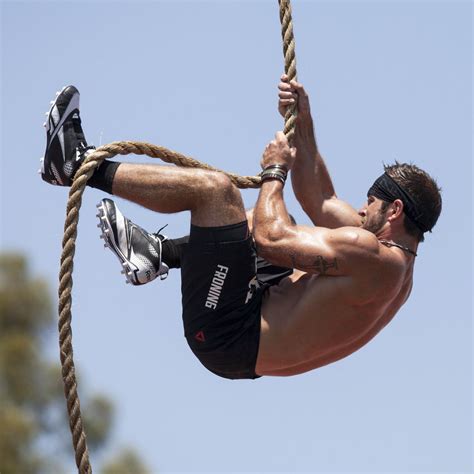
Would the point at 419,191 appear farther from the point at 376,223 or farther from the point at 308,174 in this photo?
the point at 308,174

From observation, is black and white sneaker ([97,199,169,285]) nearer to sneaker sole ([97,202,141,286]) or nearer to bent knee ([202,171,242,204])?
sneaker sole ([97,202,141,286])

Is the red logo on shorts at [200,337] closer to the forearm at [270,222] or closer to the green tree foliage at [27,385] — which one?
the forearm at [270,222]

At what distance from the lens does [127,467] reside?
2402 cm

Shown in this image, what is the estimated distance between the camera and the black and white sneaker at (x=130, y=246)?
8570 millimetres

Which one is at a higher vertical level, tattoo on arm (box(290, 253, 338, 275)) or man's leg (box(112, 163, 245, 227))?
man's leg (box(112, 163, 245, 227))

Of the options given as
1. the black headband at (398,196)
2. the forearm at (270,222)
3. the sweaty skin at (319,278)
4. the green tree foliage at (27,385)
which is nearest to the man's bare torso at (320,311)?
the sweaty skin at (319,278)

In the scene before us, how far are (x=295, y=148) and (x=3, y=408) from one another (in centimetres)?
1619

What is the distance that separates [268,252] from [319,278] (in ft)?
1.14

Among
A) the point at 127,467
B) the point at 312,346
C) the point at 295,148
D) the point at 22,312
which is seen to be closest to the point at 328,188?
the point at 295,148

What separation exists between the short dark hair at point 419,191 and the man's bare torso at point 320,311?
19cm

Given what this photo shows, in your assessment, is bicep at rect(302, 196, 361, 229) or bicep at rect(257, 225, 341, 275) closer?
bicep at rect(257, 225, 341, 275)

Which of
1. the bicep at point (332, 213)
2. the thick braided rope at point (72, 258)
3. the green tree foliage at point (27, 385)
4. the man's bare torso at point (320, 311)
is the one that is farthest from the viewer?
the green tree foliage at point (27, 385)

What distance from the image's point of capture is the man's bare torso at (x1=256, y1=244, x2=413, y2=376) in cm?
836

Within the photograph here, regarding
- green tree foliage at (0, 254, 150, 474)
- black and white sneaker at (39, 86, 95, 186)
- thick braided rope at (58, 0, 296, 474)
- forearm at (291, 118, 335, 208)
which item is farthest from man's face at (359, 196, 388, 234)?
green tree foliage at (0, 254, 150, 474)
